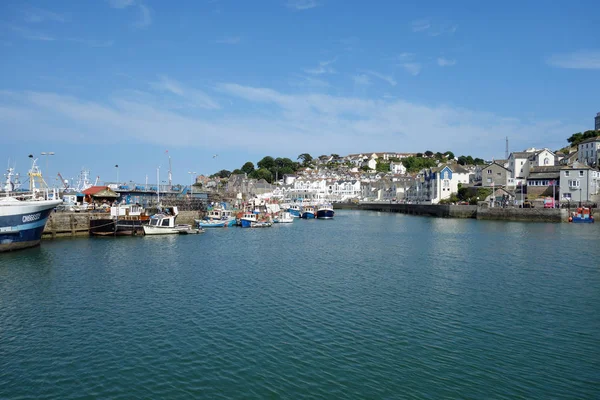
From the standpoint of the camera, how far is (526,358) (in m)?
12.9

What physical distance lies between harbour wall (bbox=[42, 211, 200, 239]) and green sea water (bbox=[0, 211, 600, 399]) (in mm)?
12255

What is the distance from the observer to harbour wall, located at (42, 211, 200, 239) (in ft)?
136

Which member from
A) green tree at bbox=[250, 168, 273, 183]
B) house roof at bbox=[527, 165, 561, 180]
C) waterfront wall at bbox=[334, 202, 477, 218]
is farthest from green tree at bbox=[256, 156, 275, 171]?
house roof at bbox=[527, 165, 561, 180]

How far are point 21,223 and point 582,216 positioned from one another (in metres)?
68.7

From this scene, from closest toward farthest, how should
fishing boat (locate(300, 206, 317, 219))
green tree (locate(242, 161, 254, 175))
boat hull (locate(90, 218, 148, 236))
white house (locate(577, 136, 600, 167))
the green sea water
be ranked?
the green sea water, boat hull (locate(90, 218, 148, 236)), fishing boat (locate(300, 206, 317, 219)), white house (locate(577, 136, 600, 167)), green tree (locate(242, 161, 254, 175))

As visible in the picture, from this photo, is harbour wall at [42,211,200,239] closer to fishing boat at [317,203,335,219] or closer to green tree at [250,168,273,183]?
fishing boat at [317,203,335,219]

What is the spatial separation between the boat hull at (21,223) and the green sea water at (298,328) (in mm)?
2426

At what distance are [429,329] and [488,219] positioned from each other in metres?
59.9

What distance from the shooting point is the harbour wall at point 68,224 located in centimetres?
4150

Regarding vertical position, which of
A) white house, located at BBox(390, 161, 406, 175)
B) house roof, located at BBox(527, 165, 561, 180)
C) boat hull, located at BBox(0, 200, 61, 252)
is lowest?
boat hull, located at BBox(0, 200, 61, 252)

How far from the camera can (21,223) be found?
31.8m

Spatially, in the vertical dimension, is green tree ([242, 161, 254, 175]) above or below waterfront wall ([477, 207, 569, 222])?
above

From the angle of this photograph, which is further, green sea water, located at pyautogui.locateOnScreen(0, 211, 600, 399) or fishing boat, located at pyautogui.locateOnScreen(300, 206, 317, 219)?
fishing boat, located at pyautogui.locateOnScreen(300, 206, 317, 219)

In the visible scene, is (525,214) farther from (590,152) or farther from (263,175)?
(263,175)
